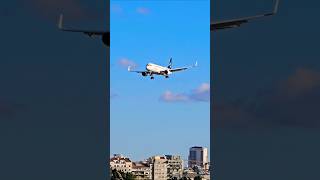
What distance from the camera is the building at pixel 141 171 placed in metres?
20.2

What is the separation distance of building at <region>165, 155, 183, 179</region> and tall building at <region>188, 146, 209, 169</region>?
41cm

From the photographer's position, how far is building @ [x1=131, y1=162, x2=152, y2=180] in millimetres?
20234
